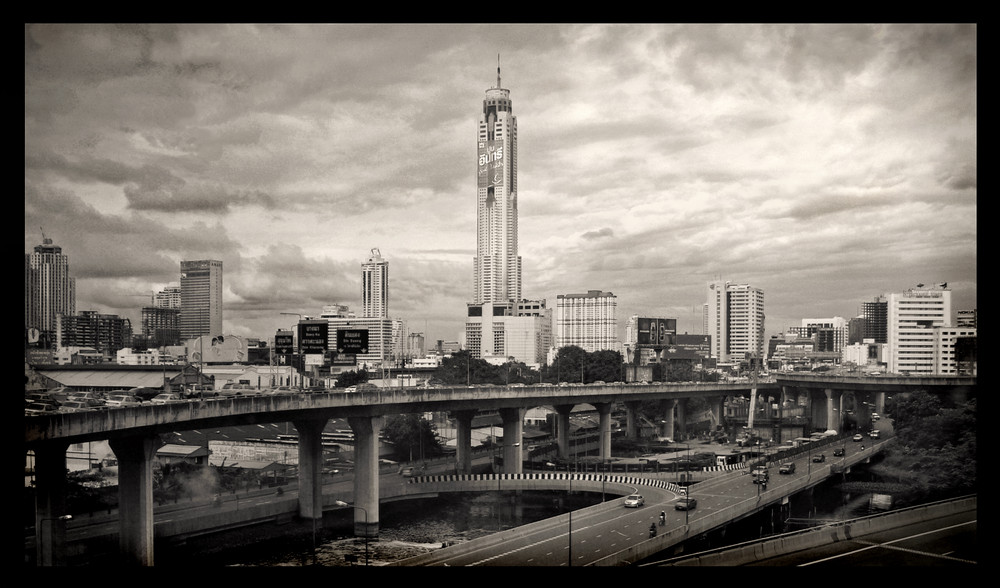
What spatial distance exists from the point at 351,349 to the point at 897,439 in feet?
43.0

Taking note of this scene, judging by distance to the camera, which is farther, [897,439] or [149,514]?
[897,439]

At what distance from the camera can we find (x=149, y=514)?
41.5 feet

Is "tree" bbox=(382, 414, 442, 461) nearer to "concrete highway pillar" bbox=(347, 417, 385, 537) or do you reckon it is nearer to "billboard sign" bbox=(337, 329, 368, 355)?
"concrete highway pillar" bbox=(347, 417, 385, 537)

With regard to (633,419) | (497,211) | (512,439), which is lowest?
(633,419)

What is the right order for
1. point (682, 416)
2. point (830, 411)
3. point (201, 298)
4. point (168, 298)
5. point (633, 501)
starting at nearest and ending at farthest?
point (633, 501), point (201, 298), point (168, 298), point (830, 411), point (682, 416)

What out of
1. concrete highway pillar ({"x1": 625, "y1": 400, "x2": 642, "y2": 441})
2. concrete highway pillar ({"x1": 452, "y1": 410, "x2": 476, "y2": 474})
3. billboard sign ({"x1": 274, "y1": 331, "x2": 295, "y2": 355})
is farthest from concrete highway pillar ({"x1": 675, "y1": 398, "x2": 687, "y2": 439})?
billboard sign ({"x1": 274, "y1": 331, "x2": 295, "y2": 355})

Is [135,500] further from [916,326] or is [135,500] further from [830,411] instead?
[830,411]

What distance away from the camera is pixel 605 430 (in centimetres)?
2520

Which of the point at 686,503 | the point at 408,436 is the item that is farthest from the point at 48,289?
the point at 686,503

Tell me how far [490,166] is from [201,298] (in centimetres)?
4421

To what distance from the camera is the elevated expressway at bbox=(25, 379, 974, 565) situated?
39.4 ft

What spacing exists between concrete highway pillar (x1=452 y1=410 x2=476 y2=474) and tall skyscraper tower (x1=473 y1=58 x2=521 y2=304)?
2999 cm
